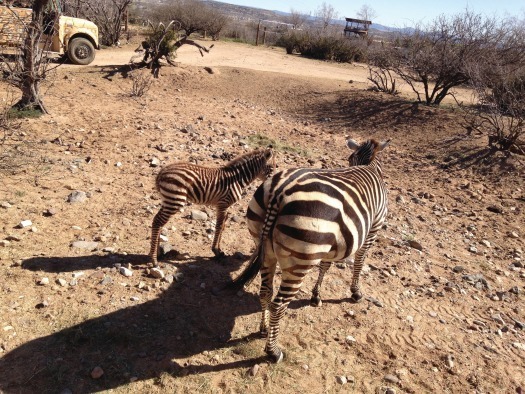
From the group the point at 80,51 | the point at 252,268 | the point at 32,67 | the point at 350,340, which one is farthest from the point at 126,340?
the point at 80,51

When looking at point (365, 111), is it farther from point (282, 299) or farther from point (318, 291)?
point (282, 299)

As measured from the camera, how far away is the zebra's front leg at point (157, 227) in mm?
4742

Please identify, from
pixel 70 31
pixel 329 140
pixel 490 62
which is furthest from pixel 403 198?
pixel 70 31

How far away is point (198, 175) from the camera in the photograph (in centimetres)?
488

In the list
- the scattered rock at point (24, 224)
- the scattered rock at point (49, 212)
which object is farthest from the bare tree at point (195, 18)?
the scattered rock at point (24, 224)

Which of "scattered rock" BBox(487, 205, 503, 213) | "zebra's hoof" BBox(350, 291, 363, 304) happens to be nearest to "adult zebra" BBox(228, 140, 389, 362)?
"zebra's hoof" BBox(350, 291, 363, 304)

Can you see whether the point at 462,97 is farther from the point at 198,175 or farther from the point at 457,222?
the point at 198,175

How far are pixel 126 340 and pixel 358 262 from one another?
279 cm

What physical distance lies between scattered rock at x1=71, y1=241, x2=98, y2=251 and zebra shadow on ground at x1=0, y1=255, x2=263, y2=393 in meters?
0.21

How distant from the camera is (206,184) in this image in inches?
194

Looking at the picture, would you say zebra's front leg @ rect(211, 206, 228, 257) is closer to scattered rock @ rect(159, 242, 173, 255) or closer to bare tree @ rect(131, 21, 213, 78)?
scattered rock @ rect(159, 242, 173, 255)

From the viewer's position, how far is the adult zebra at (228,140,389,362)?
332 cm

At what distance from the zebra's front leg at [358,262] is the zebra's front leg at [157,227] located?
2.36 metres

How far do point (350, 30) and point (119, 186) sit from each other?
36292 mm
